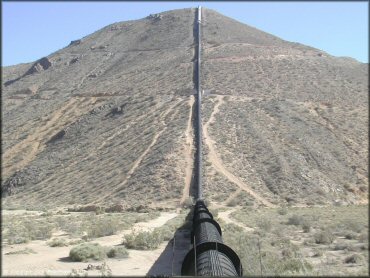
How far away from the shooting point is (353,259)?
55.2 feet

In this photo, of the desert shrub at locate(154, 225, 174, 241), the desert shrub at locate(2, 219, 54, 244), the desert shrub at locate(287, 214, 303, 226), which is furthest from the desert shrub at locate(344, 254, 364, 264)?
the desert shrub at locate(2, 219, 54, 244)

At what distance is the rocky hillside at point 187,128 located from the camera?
47188 millimetres

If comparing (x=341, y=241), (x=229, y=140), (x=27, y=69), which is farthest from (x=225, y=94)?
(x=27, y=69)

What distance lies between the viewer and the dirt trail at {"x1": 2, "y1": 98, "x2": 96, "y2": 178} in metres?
63.7

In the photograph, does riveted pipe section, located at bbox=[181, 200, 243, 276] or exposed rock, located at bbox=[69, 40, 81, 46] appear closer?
riveted pipe section, located at bbox=[181, 200, 243, 276]

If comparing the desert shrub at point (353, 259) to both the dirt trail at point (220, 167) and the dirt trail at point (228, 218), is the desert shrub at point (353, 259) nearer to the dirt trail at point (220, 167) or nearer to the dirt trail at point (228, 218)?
the dirt trail at point (228, 218)

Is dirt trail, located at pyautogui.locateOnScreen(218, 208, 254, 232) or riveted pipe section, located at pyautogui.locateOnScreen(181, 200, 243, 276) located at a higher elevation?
riveted pipe section, located at pyautogui.locateOnScreen(181, 200, 243, 276)

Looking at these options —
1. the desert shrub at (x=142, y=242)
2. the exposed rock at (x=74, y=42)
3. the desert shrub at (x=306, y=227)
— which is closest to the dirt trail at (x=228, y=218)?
the desert shrub at (x=306, y=227)

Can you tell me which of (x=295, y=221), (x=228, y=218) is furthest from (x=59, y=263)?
(x=228, y=218)

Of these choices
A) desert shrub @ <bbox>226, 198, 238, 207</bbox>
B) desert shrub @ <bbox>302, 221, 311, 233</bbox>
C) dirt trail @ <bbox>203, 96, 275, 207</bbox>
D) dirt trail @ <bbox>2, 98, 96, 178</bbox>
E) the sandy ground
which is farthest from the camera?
dirt trail @ <bbox>2, 98, 96, 178</bbox>

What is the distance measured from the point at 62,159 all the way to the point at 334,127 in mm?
32538

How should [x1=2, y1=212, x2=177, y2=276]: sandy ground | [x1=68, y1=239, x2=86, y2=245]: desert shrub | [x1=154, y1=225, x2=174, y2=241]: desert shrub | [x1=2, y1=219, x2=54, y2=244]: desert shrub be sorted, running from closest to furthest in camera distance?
[x1=2, y1=212, x2=177, y2=276]: sandy ground
[x1=68, y1=239, x2=86, y2=245]: desert shrub
[x1=2, y1=219, x2=54, y2=244]: desert shrub
[x1=154, y1=225, x2=174, y2=241]: desert shrub

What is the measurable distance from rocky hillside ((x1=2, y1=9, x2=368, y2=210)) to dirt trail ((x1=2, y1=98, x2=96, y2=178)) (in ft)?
0.72

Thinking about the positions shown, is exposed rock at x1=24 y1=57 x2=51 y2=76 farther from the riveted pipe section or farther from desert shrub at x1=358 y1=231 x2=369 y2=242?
the riveted pipe section
